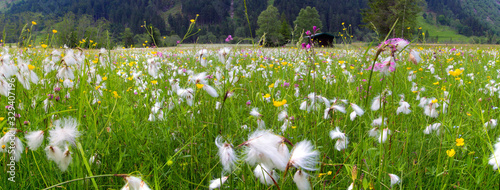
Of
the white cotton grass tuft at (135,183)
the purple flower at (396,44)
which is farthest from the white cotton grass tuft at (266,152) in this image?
the purple flower at (396,44)

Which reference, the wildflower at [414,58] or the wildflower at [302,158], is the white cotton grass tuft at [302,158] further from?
the wildflower at [414,58]

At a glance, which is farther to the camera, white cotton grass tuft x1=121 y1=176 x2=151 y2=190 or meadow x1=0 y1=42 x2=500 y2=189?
meadow x1=0 y1=42 x2=500 y2=189

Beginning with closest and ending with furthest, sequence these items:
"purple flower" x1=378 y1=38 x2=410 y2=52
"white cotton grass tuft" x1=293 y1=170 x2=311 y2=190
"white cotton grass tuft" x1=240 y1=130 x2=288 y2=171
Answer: "white cotton grass tuft" x1=240 y1=130 x2=288 y2=171
"white cotton grass tuft" x1=293 y1=170 x2=311 y2=190
"purple flower" x1=378 y1=38 x2=410 y2=52

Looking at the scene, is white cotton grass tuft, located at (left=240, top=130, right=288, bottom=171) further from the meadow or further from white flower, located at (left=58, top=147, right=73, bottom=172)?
white flower, located at (left=58, top=147, right=73, bottom=172)

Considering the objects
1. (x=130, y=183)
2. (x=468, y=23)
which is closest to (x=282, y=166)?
(x=130, y=183)

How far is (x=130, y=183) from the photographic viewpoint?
956 millimetres

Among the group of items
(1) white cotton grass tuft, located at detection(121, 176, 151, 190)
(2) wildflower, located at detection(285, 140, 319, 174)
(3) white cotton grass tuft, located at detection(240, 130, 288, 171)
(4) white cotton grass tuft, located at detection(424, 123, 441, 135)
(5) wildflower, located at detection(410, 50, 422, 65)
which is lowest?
(4) white cotton grass tuft, located at detection(424, 123, 441, 135)

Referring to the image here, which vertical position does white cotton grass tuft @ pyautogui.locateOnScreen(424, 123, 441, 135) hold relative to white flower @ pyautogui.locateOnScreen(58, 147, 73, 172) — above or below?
below

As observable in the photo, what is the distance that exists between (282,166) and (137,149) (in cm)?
134

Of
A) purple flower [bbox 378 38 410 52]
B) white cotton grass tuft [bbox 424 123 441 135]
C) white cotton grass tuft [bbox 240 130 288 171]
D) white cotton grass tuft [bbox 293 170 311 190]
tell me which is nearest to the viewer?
white cotton grass tuft [bbox 240 130 288 171]

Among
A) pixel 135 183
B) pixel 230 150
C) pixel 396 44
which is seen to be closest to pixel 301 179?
pixel 230 150

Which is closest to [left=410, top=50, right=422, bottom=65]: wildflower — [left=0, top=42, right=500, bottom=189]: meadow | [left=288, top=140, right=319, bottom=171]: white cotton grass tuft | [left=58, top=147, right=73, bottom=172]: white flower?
[left=0, top=42, right=500, bottom=189]: meadow

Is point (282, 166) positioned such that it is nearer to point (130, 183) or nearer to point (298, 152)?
point (298, 152)

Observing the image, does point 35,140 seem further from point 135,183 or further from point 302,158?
point 302,158
